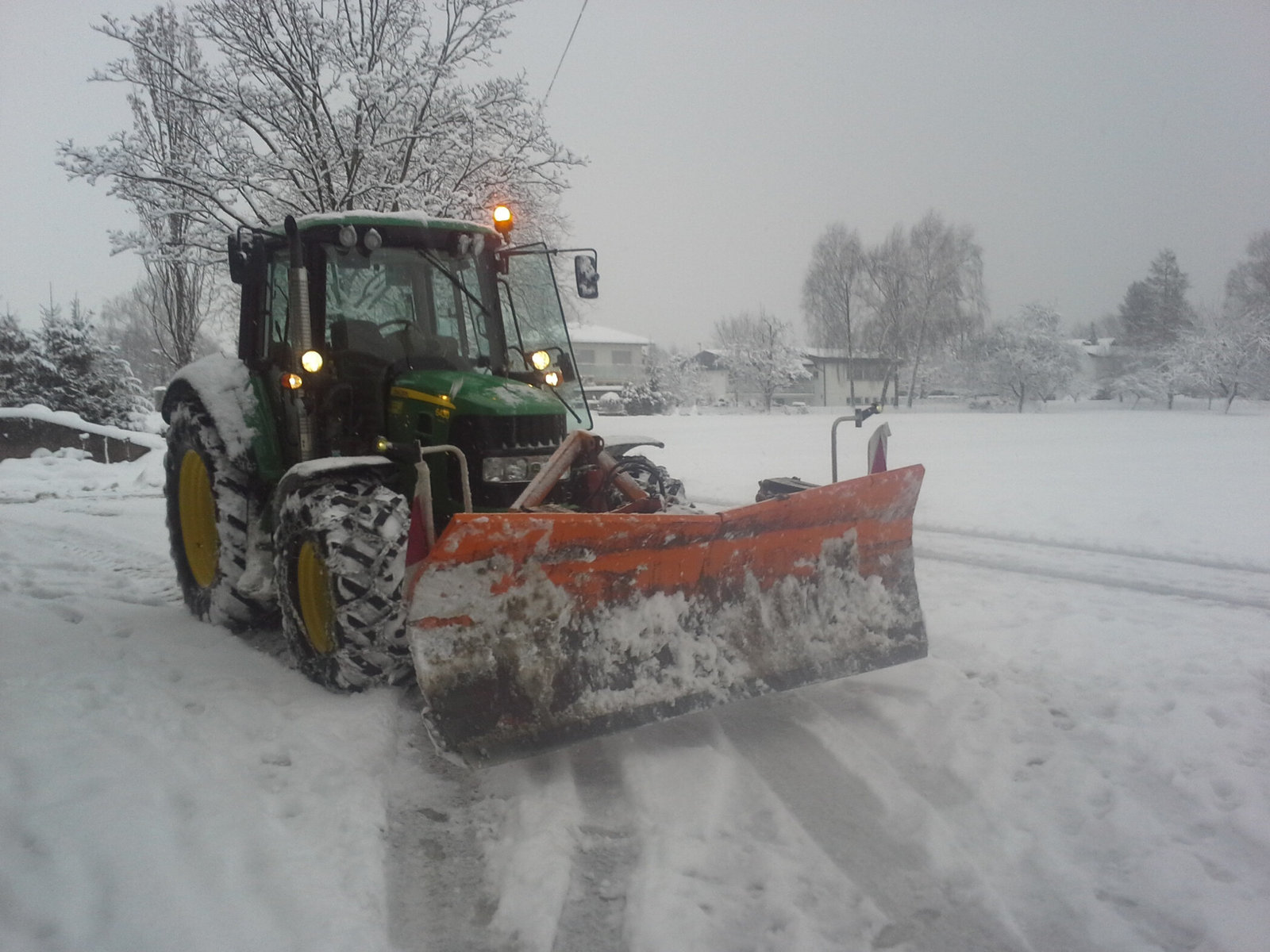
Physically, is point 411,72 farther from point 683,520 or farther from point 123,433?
point 683,520

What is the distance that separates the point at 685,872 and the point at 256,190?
14430mm

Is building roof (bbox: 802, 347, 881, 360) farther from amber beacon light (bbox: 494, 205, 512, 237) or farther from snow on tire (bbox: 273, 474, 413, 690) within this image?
snow on tire (bbox: 273, 474, 413, 690)

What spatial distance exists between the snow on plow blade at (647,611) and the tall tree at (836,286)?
46810 millimetres

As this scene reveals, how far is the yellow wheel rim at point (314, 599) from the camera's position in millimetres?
4012

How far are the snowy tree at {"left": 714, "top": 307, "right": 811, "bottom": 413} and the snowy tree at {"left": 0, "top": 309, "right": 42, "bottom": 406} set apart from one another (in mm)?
37642

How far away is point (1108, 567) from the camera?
6953 mm

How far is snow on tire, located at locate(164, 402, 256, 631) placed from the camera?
4859 millimetres

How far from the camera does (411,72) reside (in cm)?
1420

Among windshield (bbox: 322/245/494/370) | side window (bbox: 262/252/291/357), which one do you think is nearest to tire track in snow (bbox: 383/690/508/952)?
windshield (bbox: 322/245/494/370)

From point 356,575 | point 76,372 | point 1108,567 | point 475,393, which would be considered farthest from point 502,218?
point 76,372

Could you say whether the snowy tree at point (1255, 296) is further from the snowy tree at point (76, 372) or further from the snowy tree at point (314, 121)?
the snowy tree at point (76, 372)

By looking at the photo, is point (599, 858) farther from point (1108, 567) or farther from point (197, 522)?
point (1108, 567)

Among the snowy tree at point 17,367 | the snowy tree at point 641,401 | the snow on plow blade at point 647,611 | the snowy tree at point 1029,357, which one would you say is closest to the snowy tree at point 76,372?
the snowy tree at point 17,367

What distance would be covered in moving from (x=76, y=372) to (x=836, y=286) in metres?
39.5
